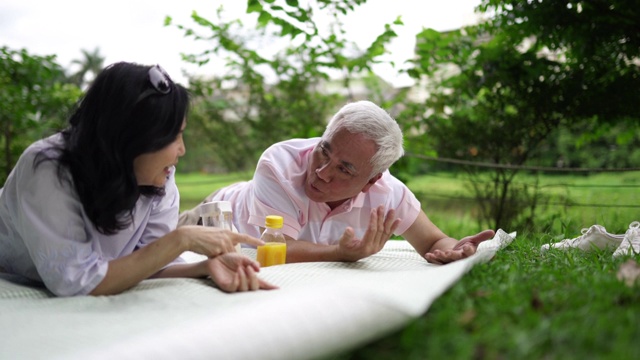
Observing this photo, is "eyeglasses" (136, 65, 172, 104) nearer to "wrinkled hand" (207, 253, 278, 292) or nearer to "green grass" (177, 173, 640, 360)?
"wrinkled hand" (207, 253, 278, 292)

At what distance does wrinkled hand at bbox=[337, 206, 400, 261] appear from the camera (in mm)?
2680

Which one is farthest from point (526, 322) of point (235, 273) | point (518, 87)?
point (518, 87)

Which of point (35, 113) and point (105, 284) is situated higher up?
point (105, 284)

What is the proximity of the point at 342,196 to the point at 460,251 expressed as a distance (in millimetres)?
643

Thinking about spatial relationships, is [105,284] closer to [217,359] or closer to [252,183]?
[217,359]

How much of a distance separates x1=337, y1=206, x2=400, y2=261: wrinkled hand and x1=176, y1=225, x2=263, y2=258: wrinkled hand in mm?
568

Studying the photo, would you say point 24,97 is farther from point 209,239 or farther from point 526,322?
point 526,322

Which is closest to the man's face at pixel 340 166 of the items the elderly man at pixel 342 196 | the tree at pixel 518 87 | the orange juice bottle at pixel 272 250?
the elderly man at pixel 342 196

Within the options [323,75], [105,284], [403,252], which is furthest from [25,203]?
[323,75]

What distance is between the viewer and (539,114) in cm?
512

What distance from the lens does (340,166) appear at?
301cm

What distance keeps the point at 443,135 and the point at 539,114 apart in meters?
0.91

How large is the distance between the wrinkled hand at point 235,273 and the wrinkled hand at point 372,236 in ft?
1.80

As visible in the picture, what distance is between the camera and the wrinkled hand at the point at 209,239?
2.26 m
